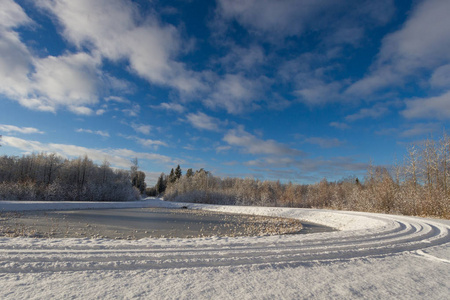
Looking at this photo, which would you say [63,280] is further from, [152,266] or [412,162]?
[412,162]

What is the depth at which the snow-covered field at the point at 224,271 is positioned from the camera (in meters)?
3.33

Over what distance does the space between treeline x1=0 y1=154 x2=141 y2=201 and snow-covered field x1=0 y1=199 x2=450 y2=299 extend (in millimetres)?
38176

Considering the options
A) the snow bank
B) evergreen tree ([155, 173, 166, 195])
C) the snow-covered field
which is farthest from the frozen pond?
evergreen tree ([155, 173, 166, 195])

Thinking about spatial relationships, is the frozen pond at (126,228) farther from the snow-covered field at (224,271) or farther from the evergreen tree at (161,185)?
the evergreen tree at (161,185)

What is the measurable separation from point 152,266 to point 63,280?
1.33 m

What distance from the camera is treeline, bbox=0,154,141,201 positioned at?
34.8 metres

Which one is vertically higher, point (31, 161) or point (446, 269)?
point (31, 161)

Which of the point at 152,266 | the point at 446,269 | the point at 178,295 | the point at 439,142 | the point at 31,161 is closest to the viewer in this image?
the point at 178,295

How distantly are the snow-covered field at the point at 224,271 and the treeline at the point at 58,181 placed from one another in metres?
38.2

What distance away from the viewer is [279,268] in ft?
14.3

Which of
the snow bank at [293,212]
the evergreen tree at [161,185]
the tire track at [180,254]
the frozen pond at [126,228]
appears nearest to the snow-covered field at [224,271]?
the tire track at [180,254]

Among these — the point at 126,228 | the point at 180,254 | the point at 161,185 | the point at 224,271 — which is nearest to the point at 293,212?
the point at 126,228

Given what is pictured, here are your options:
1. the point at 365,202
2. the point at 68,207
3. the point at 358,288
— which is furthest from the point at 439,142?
the point at 68,207

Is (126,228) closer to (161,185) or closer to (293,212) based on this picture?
(293,212)
